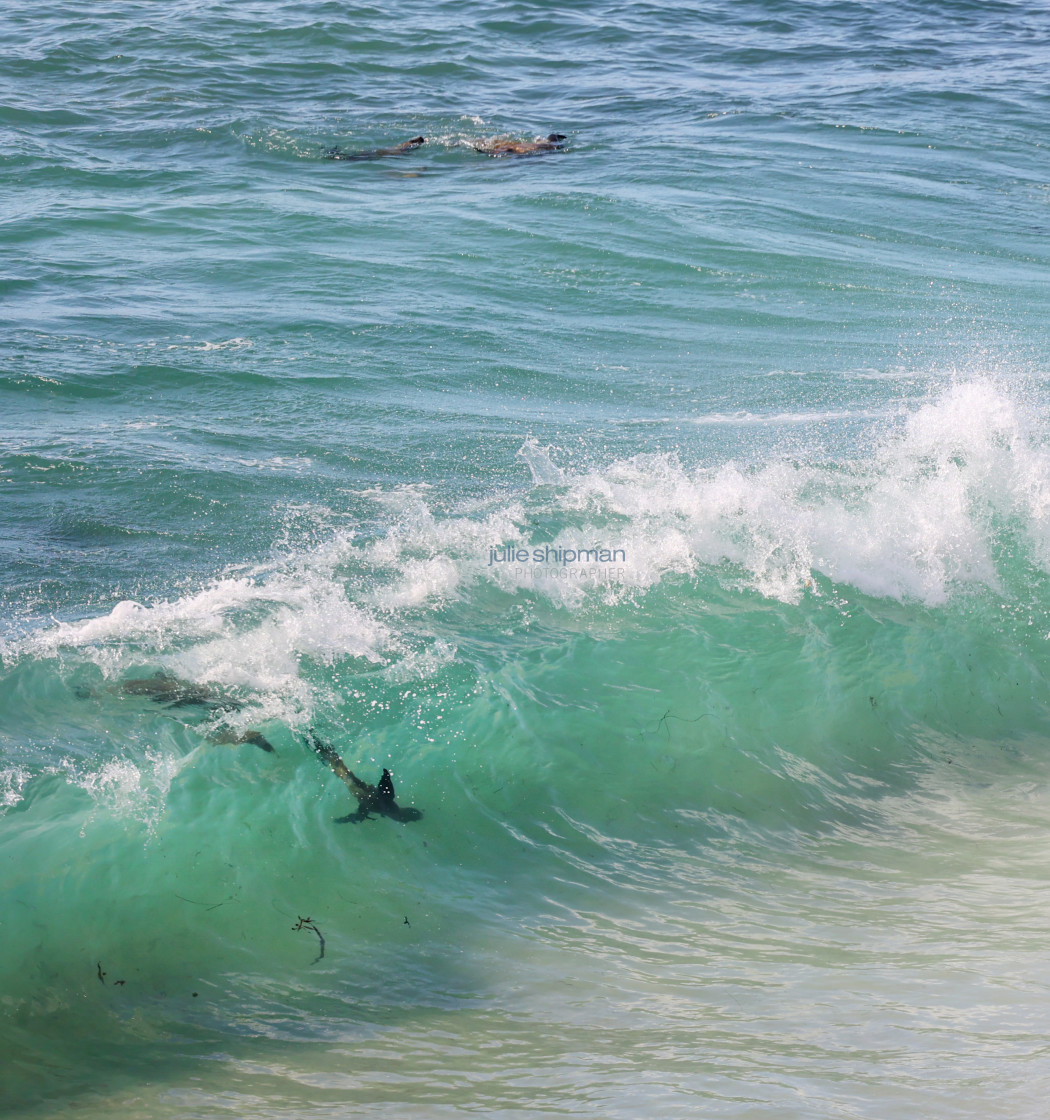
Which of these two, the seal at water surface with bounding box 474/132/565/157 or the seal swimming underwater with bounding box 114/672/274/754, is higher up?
the seal at water surface with bounding box 474/132/565/157

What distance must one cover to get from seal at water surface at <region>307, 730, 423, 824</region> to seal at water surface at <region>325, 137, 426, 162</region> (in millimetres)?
12780

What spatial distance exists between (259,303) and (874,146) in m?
11.2

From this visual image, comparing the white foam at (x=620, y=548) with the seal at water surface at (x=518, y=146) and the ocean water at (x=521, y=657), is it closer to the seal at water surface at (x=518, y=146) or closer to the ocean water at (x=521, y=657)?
the ocean water at (x=521, y=657)

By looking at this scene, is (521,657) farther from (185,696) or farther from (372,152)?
(372,152)

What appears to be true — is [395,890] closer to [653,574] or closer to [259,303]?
[653,574]

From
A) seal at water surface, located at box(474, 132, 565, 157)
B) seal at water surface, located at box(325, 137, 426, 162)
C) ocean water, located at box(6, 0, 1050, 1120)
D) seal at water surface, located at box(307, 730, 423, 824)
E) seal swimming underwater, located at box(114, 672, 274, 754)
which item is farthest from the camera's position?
seal at water surface, located at box(474, 132, 565, 157)

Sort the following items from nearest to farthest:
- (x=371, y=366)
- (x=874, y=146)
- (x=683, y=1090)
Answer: (x=683, y=1090) → (x=371, y=366) → (x=874, y=146)

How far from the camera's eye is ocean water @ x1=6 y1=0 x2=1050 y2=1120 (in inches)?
136

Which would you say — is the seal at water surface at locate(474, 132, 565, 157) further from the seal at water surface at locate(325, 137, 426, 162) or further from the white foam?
the white foam

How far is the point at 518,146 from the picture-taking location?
16.2 metres

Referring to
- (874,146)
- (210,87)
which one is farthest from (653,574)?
(210,87)

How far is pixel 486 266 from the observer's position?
11945 mm

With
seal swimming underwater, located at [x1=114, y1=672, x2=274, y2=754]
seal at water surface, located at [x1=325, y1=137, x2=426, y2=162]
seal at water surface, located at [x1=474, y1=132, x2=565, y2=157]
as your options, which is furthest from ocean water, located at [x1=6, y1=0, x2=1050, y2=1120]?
seal at water surface, located at [x1=474, y1=132, x2=565, y2=157]

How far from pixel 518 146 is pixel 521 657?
41.7ft
